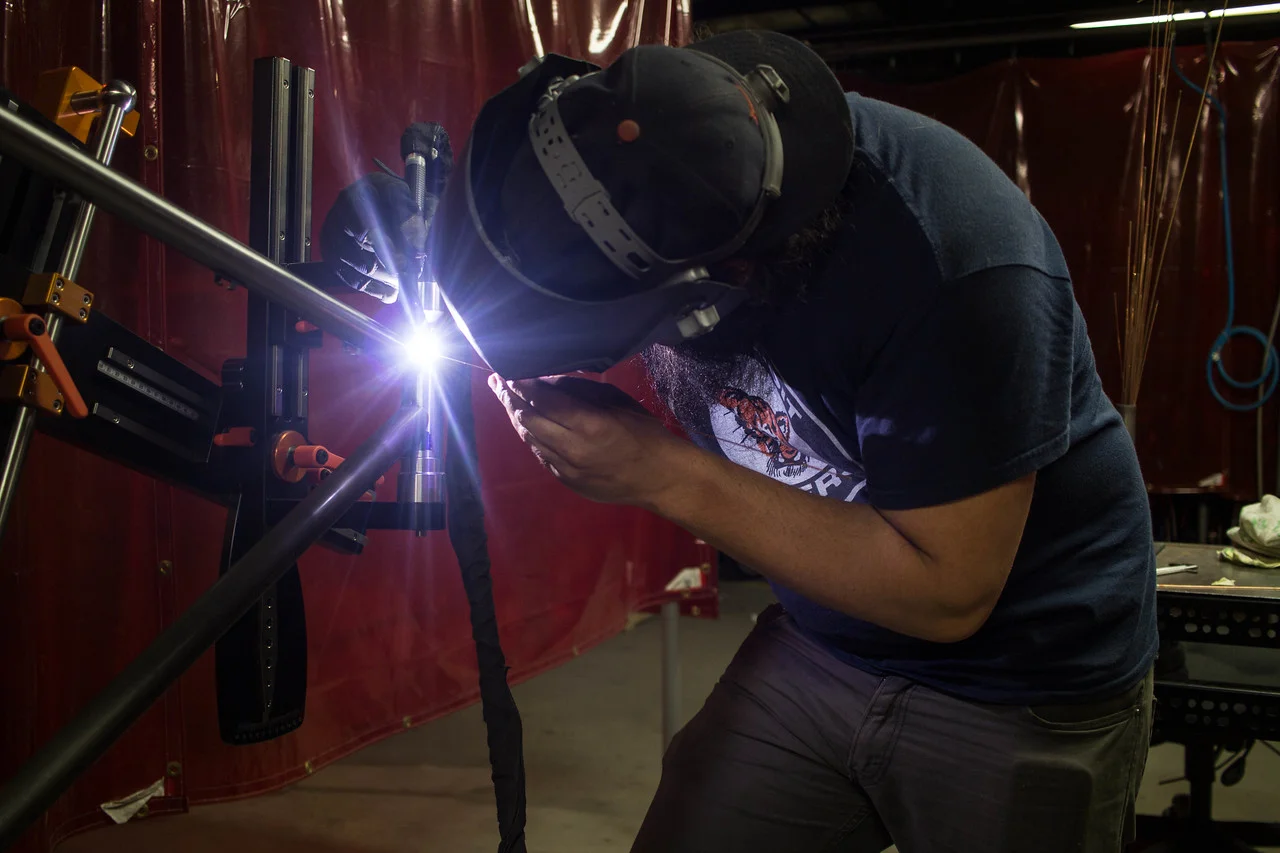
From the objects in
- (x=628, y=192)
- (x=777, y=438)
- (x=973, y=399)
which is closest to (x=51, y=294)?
(x=628, y=192)

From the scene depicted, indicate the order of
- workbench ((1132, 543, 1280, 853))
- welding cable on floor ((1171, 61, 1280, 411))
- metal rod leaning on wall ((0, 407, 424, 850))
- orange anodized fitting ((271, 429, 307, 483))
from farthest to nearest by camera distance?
welding cable on floor ((1171, 61, 1280, 411)) → workbench ((1132, 543, 1280, 853)) → orange anodized fitting ((271, 429, 307, 483)) → metal rod leaning on wall ((0, 407, 424, 850))

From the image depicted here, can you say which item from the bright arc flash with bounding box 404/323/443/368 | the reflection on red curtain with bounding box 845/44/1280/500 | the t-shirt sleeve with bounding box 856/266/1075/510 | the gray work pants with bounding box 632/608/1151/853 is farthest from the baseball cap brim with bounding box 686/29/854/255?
the reflection on red curtain with bounding box 845/44/1280/500

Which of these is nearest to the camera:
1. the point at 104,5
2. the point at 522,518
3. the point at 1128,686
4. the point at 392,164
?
the point at 1128,686

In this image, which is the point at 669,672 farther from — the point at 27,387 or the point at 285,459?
the point at 27,387

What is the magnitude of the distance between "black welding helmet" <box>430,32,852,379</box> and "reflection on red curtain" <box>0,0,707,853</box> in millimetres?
1565

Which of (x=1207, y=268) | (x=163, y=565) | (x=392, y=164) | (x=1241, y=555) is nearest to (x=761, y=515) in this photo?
(x=1241, y=555)

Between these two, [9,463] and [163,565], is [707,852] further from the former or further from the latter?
Answer: [163,565]

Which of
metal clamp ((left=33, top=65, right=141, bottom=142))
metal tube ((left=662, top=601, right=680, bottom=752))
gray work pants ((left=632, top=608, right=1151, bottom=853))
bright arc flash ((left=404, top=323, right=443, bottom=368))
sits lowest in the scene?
metal tube ((left=662, top=601, right=680, bottom=752))

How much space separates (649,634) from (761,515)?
3039 millimetres

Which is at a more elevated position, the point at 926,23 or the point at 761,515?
the point at 926,23

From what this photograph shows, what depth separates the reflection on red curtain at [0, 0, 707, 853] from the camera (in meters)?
1.91

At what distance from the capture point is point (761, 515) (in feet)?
2.86

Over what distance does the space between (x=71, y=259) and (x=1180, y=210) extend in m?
4.58

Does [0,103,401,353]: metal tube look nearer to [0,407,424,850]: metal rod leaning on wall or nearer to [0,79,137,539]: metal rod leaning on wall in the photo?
[0,407,424,850]: metal rod leaning on wall
